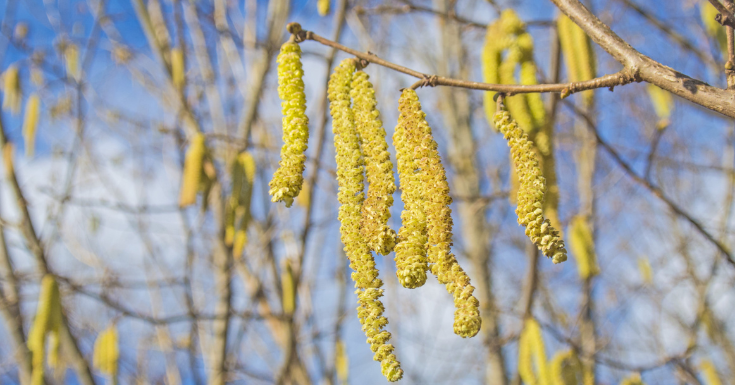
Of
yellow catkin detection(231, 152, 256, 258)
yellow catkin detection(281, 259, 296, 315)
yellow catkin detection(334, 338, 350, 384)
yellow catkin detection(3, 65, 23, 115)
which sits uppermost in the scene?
yellow catkin detection(3, 65, 23, 115)

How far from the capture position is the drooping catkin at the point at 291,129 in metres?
0.82

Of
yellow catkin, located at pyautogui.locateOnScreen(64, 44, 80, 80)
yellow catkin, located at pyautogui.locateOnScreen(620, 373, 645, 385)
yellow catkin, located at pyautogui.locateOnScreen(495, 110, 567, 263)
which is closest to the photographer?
yellow catkin, located at pyautogui.locateOnScreen(495, 110, 567, 263)

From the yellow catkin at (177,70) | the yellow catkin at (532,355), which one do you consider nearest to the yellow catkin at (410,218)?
the yellow catkin at (532,355)

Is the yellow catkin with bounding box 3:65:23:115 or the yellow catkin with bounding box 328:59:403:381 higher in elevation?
the yellow catkin with bounding box 3:65:23:115

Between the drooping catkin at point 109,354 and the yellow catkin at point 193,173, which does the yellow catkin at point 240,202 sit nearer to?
the yellow catkin at point 193,173

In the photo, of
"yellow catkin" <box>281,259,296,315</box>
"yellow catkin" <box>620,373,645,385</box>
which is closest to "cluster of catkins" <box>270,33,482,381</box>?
"yellow catkin" <box>281,259,296,315</box>

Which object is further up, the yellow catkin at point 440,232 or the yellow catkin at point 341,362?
the yellow catkin at point 440,232

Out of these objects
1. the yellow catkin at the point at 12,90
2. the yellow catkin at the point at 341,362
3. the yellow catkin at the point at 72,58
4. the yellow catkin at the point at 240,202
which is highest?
the yellow catkin at the point at 72,58

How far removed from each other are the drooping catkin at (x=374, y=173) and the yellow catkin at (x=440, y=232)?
55 millimetres

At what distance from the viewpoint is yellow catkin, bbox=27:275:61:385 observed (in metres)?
2.05

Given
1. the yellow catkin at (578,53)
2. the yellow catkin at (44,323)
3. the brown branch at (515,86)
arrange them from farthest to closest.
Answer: the yellow catkin at (44,323), the yellow catkin at (578,53), the brown branch at (515,86)

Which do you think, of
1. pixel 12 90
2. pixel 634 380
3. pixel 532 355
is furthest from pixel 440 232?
pixel 12 90

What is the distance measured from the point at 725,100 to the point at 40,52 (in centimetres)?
356

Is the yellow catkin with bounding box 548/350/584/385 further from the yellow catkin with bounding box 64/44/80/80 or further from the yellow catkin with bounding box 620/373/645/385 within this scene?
the yellow catkin with bounding box 64/44/80/80
